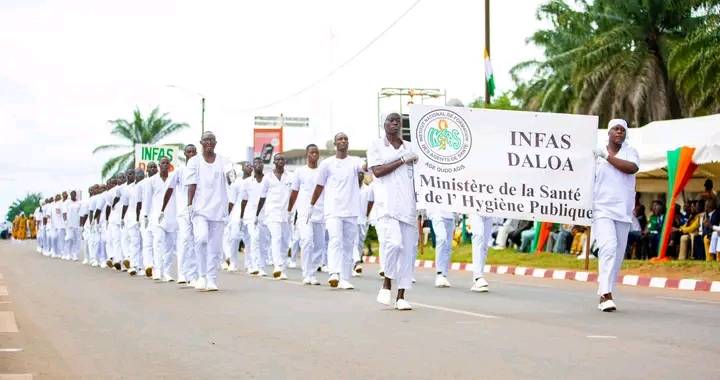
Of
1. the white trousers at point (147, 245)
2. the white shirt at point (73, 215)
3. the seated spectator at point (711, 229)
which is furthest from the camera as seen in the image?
the white shirt at point (73, 215)

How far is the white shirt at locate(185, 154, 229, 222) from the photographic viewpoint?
17.3 m

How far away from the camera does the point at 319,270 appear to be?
2402 centimetres

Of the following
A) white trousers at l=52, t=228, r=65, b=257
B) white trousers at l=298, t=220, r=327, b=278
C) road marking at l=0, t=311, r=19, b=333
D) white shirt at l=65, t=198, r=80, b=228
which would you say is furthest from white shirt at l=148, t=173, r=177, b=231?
white trousers at l=52, t=228, r=65, b=257

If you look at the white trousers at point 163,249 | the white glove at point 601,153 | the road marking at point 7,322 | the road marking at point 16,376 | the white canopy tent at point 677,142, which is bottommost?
the road marking at point 16,376

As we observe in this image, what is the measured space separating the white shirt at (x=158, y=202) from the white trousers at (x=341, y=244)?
458cm

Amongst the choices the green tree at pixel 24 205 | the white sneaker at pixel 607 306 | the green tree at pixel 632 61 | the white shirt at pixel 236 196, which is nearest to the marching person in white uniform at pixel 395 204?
the white sneaker at pixel 607 306

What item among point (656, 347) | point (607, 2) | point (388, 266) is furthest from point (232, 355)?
point (607, 2)

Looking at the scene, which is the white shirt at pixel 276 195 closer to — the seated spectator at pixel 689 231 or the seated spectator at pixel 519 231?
the seated spectator at pixel 689 231

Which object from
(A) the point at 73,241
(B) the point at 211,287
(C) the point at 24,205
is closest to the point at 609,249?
(B) the point at 211,287

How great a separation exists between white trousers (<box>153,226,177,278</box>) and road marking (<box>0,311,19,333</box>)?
7.30 meters

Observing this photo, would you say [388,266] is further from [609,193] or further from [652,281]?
[652,281]

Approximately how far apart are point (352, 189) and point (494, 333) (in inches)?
269

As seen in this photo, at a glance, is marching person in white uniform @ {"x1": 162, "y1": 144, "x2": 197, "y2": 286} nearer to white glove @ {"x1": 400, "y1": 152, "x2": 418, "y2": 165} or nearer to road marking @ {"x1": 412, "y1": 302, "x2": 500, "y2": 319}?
road marking @ {"x1": 412, "y1": 302, "x2": 500, "y2": 319}

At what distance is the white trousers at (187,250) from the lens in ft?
60.3
